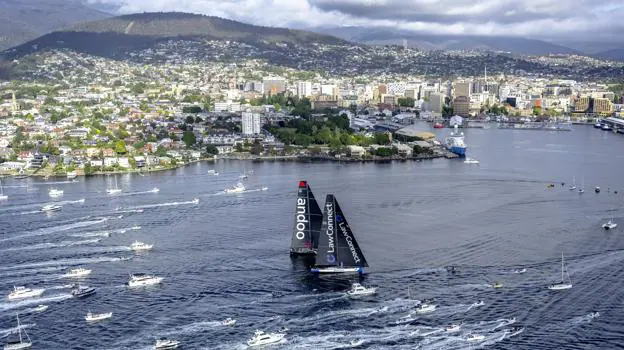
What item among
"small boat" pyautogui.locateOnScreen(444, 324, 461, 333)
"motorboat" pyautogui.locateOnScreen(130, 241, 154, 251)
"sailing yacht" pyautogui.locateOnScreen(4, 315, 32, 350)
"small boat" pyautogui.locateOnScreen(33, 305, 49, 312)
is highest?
"motorboat" pyautogui.locateOnScreen(130, 241, 154, 251)

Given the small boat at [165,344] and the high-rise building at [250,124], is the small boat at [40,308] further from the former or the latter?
the high-rise building at [250,124]

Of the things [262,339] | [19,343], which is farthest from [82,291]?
[262,339]

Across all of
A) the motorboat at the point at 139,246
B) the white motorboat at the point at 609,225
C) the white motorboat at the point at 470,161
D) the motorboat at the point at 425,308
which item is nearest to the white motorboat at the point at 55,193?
the motorboat at the point at 139,246

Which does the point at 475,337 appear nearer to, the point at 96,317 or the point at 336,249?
the point at 336,249

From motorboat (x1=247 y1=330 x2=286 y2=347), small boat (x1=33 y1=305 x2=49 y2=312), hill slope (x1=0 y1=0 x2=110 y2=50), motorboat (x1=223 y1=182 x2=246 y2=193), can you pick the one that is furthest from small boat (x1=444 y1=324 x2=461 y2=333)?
hill slope (x1=0 y1=0 x2=110 y2=50)

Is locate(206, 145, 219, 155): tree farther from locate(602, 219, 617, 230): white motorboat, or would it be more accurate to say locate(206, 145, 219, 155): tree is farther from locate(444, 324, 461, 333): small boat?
locate(444, 324, 461, 333): small boat

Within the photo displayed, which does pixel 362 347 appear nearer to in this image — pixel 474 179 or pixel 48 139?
pixel 474 179

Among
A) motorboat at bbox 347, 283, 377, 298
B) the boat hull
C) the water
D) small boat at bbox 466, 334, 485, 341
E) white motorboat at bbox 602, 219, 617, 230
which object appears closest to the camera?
small boat at bbox 466, 334, 485, 341
